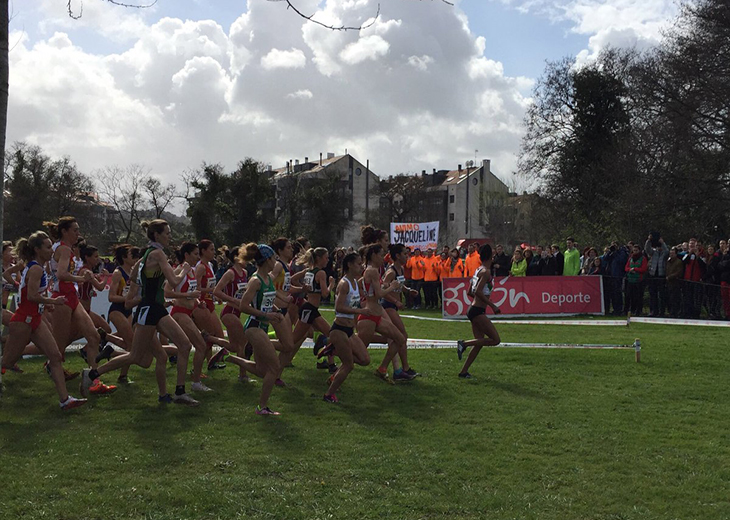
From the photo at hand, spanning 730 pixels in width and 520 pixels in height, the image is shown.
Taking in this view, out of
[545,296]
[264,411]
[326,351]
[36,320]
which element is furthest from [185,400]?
[545,296]

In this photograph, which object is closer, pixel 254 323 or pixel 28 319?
pixel 254 323

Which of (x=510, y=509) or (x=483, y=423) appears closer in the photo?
(x=510, y=509)

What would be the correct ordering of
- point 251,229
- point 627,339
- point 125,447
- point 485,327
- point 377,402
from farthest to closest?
point 251,229, point 627,339, point 485,327, point 377,402, point 125,447

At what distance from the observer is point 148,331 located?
27.5 feet

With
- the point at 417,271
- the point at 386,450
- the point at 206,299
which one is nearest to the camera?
the point at 386,450

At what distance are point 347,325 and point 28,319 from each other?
377 cm

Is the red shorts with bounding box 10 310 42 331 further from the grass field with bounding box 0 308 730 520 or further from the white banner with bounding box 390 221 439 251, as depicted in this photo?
the white banner with bounding box 390 221 439 251

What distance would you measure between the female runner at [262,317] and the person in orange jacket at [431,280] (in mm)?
16996

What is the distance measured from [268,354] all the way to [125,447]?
1876 millimetres

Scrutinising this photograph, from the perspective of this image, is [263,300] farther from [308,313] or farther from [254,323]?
[308,313]

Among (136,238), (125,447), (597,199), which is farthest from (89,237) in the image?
(125,447)

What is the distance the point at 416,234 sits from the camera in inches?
1165

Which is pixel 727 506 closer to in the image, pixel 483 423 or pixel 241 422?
pixel 483 423

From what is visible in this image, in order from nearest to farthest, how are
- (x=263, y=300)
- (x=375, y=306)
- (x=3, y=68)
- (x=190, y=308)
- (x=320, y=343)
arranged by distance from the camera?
(x=3, y=68) → (x=263, y=300) → (x=190, y=308) → (x=375, y=306) → (x=320, y=343)
